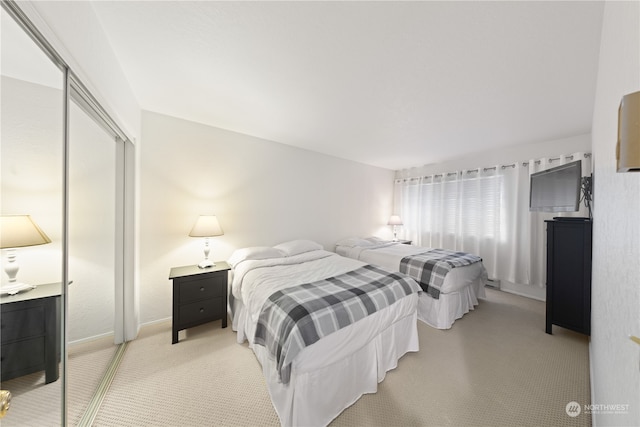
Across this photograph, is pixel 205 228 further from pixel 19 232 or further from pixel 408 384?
pixel 408 384

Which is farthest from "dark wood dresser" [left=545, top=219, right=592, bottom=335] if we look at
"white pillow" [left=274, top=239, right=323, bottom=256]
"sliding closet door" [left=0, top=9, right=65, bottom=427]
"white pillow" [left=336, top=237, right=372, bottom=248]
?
"sliding closet door" [left=0, top=9, right=65, bottom=427]

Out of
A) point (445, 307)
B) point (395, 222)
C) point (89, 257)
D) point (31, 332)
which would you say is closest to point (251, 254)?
point (89, 257)

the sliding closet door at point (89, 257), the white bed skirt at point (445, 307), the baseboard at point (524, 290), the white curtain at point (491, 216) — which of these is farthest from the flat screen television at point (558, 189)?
the sliding closet door at point (89, 257)

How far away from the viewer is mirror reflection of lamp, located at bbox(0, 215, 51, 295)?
0.77 meters

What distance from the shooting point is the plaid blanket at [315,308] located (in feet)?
4.32

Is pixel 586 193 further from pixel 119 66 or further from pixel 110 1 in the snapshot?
pixel 119 66

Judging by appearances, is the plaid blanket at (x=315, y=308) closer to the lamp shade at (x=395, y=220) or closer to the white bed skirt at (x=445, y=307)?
the white bed skirt at (x=445, y=307)

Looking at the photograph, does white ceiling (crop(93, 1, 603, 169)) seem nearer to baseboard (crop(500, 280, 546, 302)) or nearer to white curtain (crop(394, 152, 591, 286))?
white curtain (crop(394, 152, 591, 286))

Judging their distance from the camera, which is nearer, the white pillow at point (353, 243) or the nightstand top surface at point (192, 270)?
the nightstand top surface at point (192, 270)

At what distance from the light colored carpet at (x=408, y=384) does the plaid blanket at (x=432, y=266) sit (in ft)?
1.69

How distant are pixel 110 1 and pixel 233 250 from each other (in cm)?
242

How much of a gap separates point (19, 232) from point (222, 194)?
81.6 inches

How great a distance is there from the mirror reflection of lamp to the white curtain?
494cm

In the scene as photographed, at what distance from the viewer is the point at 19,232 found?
0.84m
